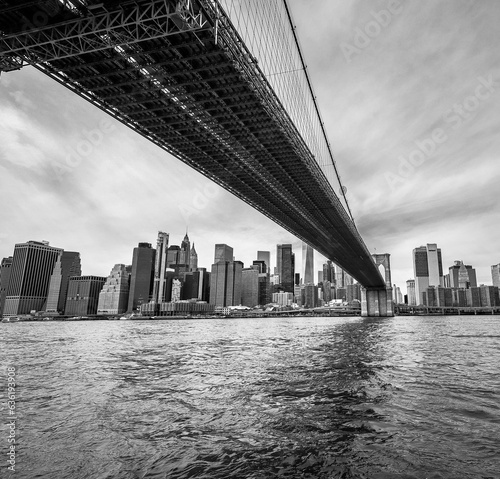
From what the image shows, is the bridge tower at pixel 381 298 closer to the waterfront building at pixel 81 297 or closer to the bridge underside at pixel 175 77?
the bridge underside at pixel 175 77

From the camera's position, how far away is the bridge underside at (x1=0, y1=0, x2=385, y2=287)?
42.7 feet

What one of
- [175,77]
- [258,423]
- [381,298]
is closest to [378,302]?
[381,298]

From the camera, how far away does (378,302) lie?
11481 centimetres

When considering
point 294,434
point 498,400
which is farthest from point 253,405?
point 498,400

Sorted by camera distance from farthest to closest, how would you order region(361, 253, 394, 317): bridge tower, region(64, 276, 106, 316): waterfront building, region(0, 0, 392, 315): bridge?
1. region(64, 276, 106, 316): waterfront building
2. region(361, 253, 394, 317): bridge tower
3. region(0, 0, 392, 315): bridge

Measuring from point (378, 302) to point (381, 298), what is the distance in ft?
5.23

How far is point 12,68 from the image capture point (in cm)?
1482

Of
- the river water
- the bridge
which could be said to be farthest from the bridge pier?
the river water

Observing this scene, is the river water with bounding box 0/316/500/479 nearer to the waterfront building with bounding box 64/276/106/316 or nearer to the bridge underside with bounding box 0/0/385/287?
the bridge underside with bounding box 0/0/385/287

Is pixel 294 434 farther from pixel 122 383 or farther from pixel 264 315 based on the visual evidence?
pixel 264 315

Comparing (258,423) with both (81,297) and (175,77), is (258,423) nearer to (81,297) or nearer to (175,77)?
(175,77)

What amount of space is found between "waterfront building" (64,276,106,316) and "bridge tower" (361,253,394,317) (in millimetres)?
129412

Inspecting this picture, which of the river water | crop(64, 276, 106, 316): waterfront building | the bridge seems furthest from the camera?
crop(64, 276, 106, 316): waterfront building

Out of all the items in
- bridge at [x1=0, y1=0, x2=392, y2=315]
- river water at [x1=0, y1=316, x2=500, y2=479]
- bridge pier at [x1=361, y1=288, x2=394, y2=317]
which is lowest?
river water at [x1=0, y1=316, x2=500, y2=479]
